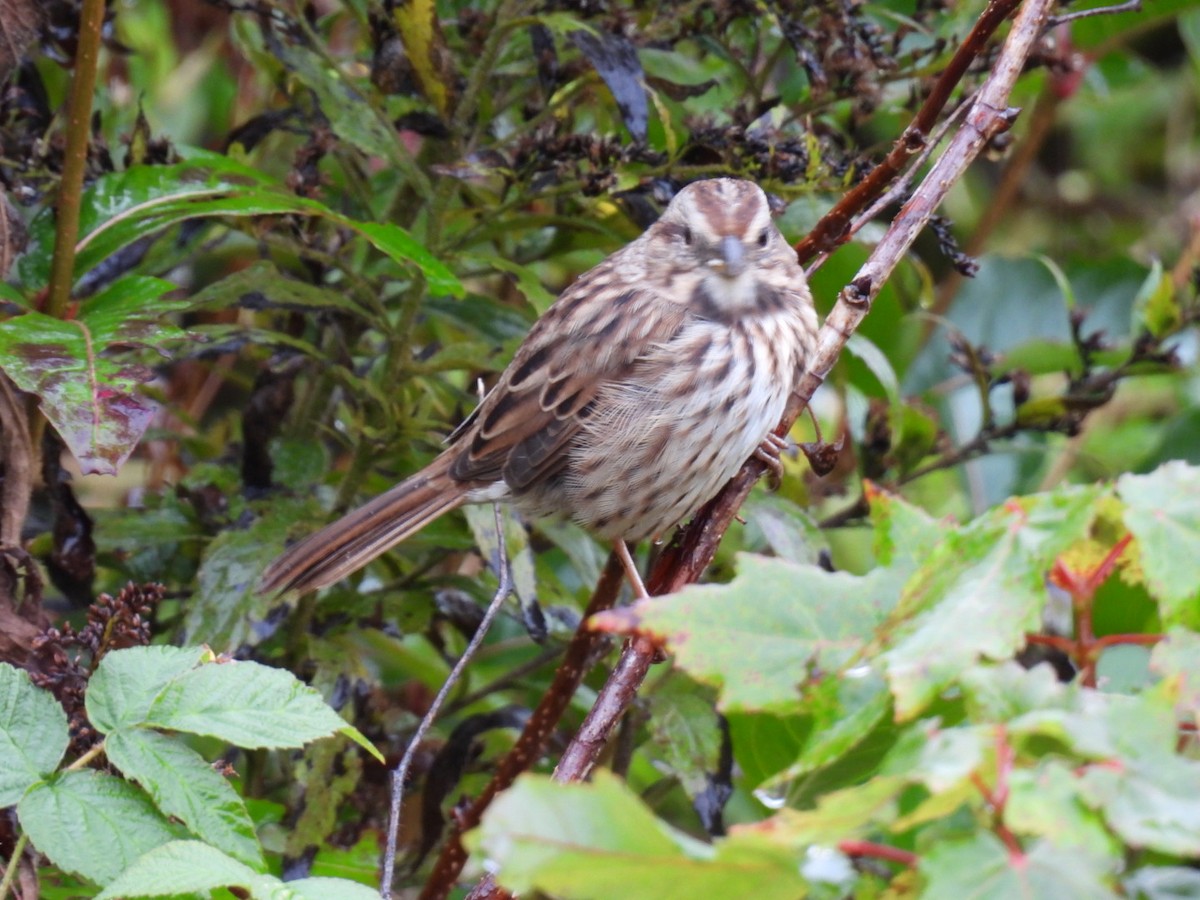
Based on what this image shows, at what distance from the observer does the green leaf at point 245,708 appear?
5.70 feet

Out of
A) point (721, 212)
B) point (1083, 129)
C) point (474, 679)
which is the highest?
point (721, 212)

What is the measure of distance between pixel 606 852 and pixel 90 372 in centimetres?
140

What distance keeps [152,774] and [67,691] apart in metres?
0.33

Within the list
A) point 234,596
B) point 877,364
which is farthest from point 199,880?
point 877,364

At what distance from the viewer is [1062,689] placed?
1258 mm

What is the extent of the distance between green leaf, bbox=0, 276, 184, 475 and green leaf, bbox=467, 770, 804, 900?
111 centimetres

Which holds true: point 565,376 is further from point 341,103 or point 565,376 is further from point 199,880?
point 199,880

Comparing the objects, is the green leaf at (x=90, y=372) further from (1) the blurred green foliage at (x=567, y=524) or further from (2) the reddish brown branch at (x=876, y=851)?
(2) the reddish brown branch at (x=876, y=851)

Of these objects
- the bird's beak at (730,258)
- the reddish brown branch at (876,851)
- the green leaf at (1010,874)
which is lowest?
the bird's beak at (730,258)

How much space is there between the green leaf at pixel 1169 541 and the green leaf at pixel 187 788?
3.53ft

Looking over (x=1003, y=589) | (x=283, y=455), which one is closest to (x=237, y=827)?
(x=1003, y=589)

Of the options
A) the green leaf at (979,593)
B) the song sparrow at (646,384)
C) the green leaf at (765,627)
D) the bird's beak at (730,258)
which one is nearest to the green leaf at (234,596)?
the song sparrow at (646,384)

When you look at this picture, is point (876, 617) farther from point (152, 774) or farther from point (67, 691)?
point (67, 691)

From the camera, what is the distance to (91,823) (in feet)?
5.61
